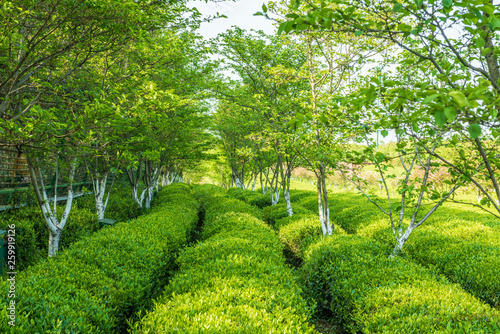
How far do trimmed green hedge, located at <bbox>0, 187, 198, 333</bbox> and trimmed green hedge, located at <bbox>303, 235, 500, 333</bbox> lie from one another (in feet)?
11.2

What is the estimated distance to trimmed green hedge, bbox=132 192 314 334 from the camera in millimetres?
3211

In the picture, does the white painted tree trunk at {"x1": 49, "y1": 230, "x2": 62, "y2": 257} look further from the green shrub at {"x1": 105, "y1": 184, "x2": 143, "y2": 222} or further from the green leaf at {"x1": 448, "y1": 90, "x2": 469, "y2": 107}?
the green leaf at {"x1": 448, "y1": 90, "x2": 469, "y2": 107}

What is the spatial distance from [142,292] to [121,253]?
3.75 ft

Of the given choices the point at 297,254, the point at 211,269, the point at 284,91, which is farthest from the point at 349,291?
the point at 284,91

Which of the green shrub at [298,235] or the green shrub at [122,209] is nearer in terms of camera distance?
the green shrub at [298,235]

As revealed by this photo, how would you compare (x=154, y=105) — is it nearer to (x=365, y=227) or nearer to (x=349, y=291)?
(x=349, y=291)

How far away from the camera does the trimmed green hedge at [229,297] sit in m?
3.21

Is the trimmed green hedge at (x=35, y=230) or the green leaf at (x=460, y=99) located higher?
the green leaf at (x=460, y=99)

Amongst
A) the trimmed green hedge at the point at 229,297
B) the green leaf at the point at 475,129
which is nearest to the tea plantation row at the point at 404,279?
the trimmed green hedge at the point at 229,297

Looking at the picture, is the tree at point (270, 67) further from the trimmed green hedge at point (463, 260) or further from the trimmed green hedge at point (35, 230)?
the trimmed green hedge at point (35, 230)

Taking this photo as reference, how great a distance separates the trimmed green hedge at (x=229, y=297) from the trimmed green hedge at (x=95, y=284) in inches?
27.4

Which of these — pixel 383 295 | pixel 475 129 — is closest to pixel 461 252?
pixel 383 295

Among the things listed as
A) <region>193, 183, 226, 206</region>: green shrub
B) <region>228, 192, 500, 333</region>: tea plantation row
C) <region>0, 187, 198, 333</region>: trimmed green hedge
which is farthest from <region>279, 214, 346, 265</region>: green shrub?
<region>193, 183, 226, 206</region>: green shrub

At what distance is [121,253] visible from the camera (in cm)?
553
